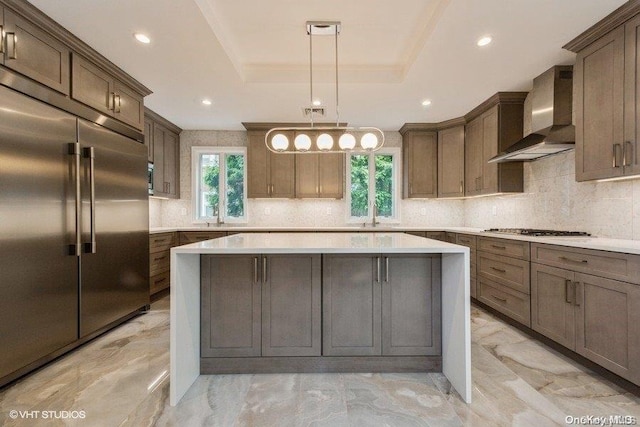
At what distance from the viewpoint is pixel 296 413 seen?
5.70ft

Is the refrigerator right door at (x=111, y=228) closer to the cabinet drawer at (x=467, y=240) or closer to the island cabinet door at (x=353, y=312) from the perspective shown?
the island cabinet door at (x=353, y=312)

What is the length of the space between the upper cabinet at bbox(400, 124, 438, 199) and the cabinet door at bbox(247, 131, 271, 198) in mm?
2210

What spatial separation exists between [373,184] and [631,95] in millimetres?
3310

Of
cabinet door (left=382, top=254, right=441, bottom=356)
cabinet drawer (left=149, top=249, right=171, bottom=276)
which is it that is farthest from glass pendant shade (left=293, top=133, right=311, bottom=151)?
cabinet drawer (left=149, top=249, right=171, bottom=276)

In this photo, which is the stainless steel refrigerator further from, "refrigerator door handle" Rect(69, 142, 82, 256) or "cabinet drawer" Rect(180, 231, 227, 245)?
"cabinet drawer" Rect(180, 231, 227, 245)

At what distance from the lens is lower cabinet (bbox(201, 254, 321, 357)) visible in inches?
84.9

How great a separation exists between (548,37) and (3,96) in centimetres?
386

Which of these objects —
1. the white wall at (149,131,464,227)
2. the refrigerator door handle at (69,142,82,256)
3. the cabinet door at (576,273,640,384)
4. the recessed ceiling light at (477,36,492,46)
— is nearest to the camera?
the cabinet door at (576,273,640,384)

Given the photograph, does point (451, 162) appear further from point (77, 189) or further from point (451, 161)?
point (77, 189)

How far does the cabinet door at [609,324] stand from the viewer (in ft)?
6.05

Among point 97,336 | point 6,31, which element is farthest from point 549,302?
point 6,31

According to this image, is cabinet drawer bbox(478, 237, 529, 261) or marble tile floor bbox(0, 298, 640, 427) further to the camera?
cabinet drawer bbox(478, 237, 529, 261)

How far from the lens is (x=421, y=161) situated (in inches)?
191

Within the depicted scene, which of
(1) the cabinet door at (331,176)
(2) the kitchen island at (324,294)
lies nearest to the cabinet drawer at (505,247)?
(2) the kitchen island at (324,294)
